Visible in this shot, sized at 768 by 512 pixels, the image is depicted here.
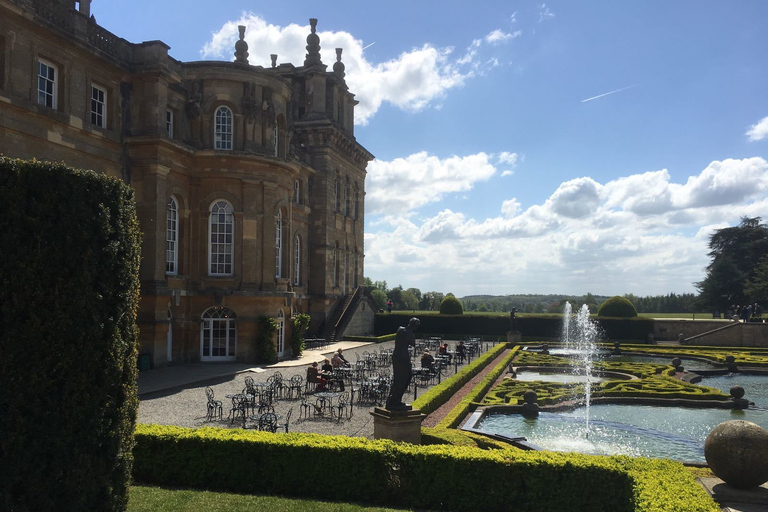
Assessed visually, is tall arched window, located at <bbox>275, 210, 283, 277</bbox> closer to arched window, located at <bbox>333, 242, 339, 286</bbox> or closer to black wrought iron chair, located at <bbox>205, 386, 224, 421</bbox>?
arched window, located at <bbox>333, 242, 339, 286</bbox>

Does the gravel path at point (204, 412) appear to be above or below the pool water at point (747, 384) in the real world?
above

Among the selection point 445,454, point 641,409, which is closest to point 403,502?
point 445,454

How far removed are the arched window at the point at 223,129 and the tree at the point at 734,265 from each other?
178ft

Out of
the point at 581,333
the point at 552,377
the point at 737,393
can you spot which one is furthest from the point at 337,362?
the point at 581,333

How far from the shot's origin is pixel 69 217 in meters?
7.09

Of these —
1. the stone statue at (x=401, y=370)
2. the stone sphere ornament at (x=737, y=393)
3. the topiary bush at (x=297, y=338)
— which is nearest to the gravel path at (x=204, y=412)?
the stone statue at (x=401, y=370)

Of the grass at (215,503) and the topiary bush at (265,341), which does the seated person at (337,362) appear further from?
the grass at (215,503)

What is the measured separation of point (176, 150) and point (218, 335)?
8319 millimetres

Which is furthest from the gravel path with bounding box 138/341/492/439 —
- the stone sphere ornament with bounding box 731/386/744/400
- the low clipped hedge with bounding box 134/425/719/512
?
the stone sphere ornament with bounding box 731/386/744/400

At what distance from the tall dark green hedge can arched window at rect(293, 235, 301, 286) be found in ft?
98.3

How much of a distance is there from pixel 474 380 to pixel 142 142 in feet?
53.1

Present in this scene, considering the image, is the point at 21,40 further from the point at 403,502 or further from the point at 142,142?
the point at 403,502

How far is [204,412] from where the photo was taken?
1595cm

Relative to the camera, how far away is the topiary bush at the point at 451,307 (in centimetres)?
5125
